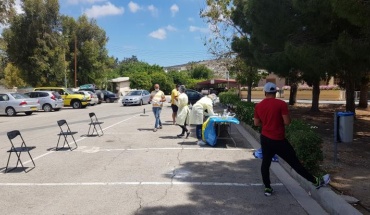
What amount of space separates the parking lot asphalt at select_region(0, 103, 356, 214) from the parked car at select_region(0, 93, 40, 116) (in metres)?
13.1

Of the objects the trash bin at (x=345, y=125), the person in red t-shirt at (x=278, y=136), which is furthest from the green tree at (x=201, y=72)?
the person in red t-shirt at (x=278, y=136)

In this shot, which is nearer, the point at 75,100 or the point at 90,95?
the point at 75,100

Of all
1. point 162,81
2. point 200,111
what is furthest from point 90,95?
point 162,81

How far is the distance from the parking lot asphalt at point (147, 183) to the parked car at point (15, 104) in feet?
42.9

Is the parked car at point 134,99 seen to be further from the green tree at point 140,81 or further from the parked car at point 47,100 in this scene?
the green tree at point 140,81

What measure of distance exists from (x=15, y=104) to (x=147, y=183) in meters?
19.0

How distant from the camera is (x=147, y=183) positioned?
20.3 feet

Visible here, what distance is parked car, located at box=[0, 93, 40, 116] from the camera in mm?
22172

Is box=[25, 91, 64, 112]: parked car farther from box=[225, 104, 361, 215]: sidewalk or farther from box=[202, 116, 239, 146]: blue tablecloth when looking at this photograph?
box=[225, 104, 361, 215]: sidewalk

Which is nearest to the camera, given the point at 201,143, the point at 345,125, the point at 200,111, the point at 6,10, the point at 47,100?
the point at 345,125

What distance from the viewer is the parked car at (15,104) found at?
72.7 ft

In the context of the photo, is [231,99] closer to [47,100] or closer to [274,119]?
[47,100]

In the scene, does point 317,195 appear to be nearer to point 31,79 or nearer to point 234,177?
point 234,177

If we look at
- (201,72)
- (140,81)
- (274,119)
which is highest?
(201,72)
